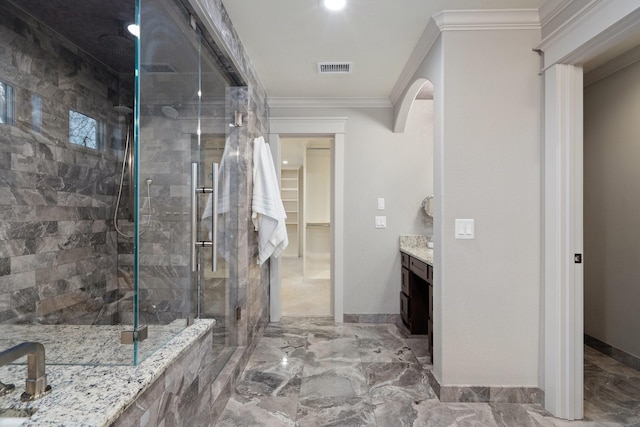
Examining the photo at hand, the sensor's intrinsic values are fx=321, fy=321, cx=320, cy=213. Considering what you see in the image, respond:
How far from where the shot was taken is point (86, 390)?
0.89m

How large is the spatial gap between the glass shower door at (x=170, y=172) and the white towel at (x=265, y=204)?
0.60 metres

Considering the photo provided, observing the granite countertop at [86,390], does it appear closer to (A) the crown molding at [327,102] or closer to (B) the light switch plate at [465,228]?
(B) the light switch plate at [465,228]

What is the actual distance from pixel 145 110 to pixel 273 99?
82.7 inches

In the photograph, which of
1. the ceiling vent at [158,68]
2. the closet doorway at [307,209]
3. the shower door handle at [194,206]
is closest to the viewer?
the ceiling vent at [158,68]

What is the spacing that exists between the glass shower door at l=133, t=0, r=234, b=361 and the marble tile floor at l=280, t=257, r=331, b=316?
6.07ft

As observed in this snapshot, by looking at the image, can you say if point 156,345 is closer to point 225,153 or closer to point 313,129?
point 225,153

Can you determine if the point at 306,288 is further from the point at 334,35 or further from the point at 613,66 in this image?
the point at 613,66

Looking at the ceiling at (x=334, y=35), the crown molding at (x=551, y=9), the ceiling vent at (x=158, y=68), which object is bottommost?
the ceiling vent at (x=158, y=68)

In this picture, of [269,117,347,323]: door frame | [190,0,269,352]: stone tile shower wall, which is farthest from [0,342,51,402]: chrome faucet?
[269,117,347,323]: door frame

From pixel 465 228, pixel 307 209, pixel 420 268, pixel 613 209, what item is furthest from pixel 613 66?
pixel 307 209

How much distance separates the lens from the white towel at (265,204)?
2627mm

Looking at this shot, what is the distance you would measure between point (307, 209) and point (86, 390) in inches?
239

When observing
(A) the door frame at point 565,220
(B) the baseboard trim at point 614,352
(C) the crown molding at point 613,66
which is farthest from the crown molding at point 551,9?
(B) the baseboard trim at point 614,352

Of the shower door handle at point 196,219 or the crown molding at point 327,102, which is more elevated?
the crown molding at point 327,102
